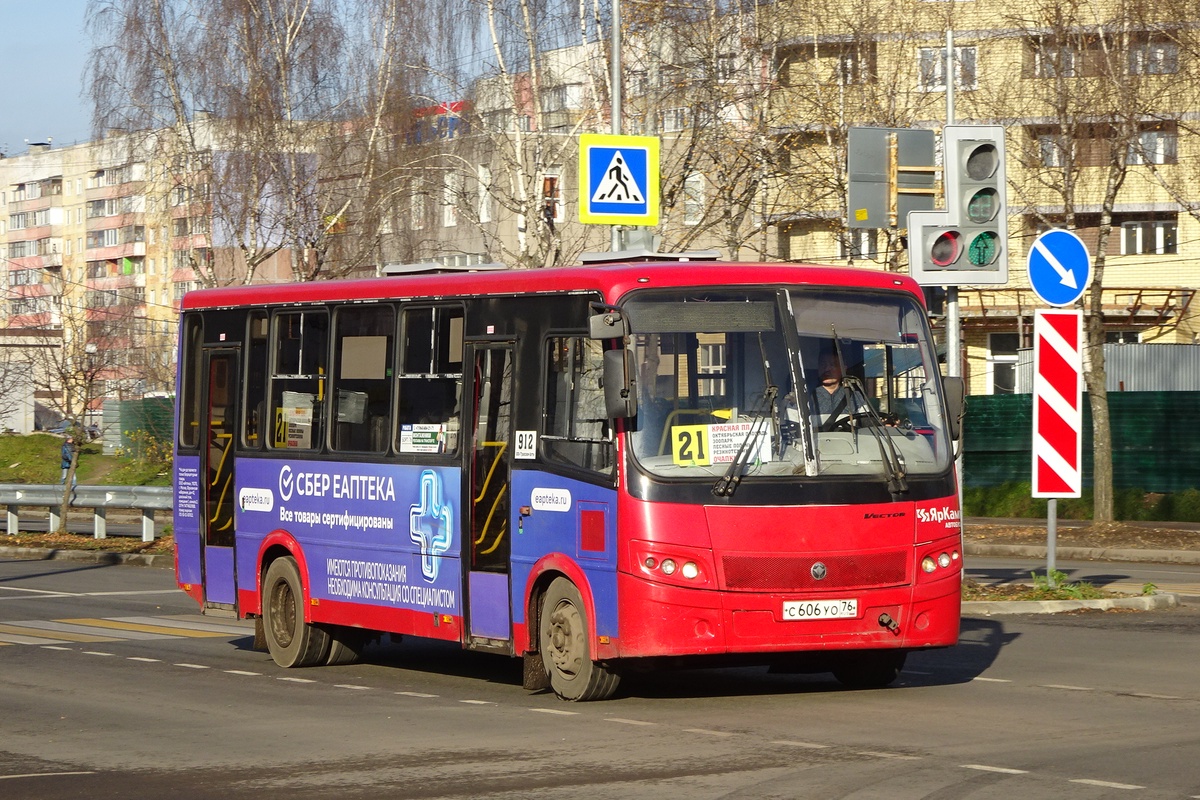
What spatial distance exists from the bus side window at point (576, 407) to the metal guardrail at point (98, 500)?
16831 mm

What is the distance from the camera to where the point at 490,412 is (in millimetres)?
12727

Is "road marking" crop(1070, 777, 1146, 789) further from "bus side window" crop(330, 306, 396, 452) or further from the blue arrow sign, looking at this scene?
the blue arrow sign

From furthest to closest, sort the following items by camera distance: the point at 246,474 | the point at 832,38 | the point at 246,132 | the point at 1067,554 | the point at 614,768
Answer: the point at 246,132 → the point at 832,38 → the point at 1067,554 → the point at 246,474 → the point at 614,768

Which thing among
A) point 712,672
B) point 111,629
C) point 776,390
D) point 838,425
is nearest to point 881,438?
point 838,425

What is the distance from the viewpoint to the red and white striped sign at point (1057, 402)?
1731 centimetres

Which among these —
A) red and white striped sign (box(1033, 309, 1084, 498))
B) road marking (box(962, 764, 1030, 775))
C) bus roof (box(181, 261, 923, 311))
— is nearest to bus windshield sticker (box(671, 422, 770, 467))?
bus roof (box(181, 261, 923, 311))

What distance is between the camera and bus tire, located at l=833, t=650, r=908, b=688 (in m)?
12.4

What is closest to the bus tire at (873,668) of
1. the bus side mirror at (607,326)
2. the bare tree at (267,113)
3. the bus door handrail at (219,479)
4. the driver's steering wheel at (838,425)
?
the driver's steering wheel at (838,425)

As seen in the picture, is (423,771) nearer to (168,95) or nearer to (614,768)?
(614,768)

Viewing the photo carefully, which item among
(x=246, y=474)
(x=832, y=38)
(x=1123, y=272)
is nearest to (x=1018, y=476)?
(x=832, y=38)

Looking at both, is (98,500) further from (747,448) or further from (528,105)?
(747,448)

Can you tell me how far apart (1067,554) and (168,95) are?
24745 millimetres

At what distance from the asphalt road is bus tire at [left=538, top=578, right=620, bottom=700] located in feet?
0.47

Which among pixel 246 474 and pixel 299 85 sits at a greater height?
pixel 299 85
